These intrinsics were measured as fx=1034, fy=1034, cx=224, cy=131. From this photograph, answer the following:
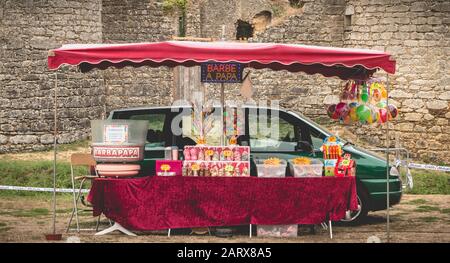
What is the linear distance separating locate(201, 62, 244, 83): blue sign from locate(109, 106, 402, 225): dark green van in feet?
2.12

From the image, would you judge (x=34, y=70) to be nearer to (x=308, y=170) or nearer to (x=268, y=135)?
(x=268, y=135)

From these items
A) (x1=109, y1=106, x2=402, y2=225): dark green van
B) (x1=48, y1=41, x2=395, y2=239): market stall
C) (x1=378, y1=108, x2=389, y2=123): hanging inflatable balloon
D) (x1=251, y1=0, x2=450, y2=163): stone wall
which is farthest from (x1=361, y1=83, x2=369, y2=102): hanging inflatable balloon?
(x1=251, y1=0, x2=450, y2=163): stone wall

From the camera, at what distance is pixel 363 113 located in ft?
43.1

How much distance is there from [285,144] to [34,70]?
28.9 ft

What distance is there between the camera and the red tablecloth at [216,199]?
12.3 meters

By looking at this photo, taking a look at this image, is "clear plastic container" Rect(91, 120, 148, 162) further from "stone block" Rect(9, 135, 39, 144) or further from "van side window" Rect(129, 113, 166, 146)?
"stone block" Rect(9, 135, 39, 144)

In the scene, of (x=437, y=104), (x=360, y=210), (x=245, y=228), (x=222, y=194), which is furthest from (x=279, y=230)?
(x=437, y=104)

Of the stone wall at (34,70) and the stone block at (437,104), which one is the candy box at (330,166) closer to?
the stone block at (437,104)

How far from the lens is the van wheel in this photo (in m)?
13.4

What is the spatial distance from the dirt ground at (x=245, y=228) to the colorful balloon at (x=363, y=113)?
1.45 meters

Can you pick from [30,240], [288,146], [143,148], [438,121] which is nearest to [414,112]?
[438,121]

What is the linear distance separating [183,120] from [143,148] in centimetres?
76

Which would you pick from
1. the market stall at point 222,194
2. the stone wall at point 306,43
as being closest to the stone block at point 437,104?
the stone wall at point 306,43

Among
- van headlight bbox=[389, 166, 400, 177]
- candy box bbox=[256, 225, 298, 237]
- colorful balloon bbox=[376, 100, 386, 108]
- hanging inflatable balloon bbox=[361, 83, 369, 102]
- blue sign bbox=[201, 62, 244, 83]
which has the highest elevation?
blue sign bbox=[201, 62, 244, 83]
